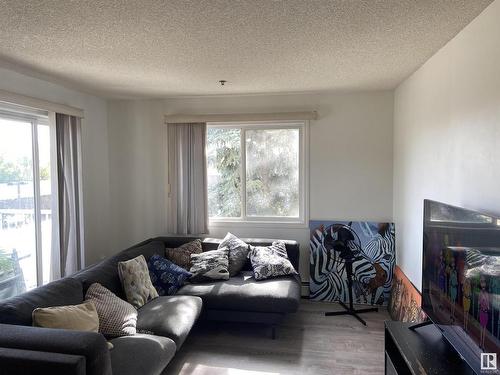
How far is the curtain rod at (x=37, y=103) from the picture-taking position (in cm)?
282

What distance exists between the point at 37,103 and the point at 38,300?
1.81 m

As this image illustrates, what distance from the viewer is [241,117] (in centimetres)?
411

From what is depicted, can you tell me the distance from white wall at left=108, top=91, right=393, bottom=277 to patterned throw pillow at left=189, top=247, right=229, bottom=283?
65cm

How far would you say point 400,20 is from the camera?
2021mm

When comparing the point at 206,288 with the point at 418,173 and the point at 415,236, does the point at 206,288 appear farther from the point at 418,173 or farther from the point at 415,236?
the point at 418,173

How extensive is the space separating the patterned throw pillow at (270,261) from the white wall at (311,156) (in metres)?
0.48

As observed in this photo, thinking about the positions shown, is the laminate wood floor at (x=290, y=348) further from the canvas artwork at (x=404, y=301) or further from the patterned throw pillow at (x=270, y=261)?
the patterned throw pillow at (x=270, y=261)

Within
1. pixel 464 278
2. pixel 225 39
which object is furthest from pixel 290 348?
pixel 225 39

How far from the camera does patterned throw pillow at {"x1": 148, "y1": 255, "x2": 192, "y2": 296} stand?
10.8ft

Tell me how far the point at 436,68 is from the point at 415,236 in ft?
4.62

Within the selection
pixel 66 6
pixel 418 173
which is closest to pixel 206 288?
pixel 418 173

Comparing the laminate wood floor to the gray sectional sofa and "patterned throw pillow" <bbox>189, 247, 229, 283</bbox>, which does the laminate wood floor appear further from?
"patterned throw pillow" <bbox>189, 247, 229, 283</bbox>

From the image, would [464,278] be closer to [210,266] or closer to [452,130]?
[452,130]

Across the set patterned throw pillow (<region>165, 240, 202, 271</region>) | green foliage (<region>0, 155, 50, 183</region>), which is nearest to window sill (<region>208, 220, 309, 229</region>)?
patterned throw pillow (<region>165, 240, 202, 271</region>)
